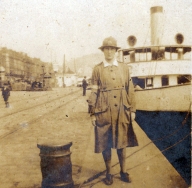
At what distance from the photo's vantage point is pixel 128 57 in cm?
1287

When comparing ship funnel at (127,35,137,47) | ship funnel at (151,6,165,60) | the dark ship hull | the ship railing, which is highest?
ship funnel at (151,6,165,60)

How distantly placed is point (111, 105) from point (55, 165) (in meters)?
1.13

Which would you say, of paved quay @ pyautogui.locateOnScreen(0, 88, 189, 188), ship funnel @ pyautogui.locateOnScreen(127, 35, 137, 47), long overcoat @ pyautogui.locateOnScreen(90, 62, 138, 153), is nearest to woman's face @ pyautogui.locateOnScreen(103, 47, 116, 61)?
long overcoat @ pyautogui.locateOnScreen(90, 62, 138, 153)

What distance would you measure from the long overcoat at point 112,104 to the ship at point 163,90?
256 centimetres

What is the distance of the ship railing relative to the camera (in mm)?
12453

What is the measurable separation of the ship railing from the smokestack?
324 centimetres

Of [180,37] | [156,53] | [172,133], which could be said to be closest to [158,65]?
[156,53]

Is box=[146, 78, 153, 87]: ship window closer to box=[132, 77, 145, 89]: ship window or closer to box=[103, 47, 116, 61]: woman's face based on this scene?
box=[132, 77, 145, 89]: ship window

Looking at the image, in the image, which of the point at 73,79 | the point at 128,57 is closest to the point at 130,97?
the point at 128,57

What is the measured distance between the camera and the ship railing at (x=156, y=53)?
1245cm

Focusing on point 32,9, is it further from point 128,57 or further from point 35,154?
point 128,57

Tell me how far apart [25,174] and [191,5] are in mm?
4991

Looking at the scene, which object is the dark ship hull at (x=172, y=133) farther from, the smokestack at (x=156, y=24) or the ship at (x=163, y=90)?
the smokestack at (x=156, y=24)

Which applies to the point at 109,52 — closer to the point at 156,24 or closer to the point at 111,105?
the point at 111,105
